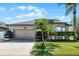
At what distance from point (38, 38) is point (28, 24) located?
851 mm

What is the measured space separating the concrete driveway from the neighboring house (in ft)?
1.42

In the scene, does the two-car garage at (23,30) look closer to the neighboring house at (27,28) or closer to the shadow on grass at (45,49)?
the neighboring house at (27,28)

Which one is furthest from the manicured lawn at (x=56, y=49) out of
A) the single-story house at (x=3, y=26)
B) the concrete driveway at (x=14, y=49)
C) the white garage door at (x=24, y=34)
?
the single-story house at (x=3, y=26)

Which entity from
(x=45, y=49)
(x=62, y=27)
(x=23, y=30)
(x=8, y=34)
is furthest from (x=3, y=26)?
(x=62, y=27)

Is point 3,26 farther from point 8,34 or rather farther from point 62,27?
point 62,27

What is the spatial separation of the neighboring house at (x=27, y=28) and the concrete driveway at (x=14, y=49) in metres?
0.43

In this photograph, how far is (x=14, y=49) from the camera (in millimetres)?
11789

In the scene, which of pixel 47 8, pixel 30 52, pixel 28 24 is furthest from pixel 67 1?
pixel 30 52

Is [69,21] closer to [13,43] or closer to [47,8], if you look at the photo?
[47,8]

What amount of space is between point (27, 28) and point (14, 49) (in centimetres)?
117

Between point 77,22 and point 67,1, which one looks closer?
point 67,1

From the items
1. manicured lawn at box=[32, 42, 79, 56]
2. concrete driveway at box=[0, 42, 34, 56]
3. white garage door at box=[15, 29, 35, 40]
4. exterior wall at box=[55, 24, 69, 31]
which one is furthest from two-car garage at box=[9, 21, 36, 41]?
exterior wall at box=[55, 24, 69, 31]

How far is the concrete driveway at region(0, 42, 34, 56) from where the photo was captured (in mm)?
11648

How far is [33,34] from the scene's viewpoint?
11.6m
